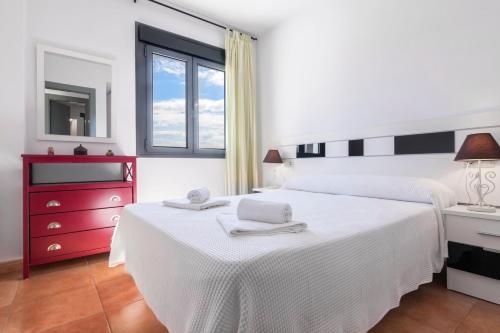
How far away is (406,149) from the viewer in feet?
7.40

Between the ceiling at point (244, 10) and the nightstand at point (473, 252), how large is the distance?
9.08 feet

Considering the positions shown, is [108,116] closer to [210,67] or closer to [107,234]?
[107,234]

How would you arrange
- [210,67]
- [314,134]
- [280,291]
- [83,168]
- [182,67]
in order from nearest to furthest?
[280,291] < [83,168] < [314,134] < [182,67] < [210,67]

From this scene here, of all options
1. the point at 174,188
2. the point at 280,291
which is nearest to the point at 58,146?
the point at 174,188

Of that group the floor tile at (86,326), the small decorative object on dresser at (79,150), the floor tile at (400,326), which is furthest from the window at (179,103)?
the floor tile at (400,326)

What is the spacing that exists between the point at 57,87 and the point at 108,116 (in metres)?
0.49

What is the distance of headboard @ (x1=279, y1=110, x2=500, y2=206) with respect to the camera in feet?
6.35

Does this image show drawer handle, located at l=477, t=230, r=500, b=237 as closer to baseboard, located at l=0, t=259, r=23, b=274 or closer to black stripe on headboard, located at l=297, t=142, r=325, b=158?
black stripe on headboard, located at l=297, t=142, r=325, b=158

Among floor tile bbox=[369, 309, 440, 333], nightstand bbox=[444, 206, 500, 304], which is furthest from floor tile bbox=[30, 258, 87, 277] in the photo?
nightstand bbox=[444, 206, 500, 304]

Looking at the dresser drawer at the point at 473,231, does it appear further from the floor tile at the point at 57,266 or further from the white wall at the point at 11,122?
the white wall at the point at 11,122

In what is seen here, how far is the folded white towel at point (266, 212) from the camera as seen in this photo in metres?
1.14

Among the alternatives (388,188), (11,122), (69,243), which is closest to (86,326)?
(69,243)

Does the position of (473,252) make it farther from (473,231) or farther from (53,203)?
(53,203)

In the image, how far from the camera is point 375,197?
207 centimetres
